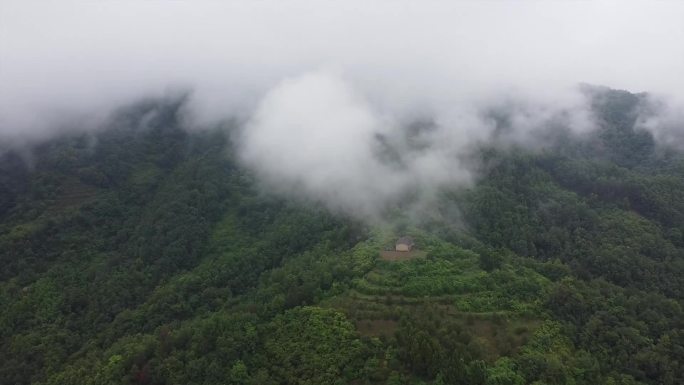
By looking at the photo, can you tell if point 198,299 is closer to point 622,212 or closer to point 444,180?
point 444,180

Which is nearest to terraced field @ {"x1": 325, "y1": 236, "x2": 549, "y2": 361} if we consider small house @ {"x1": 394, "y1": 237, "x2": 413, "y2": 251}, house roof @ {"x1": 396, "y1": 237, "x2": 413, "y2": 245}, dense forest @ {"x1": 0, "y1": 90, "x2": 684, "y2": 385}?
dense forest @ {"x1": 0, "y1": 90, "x2": 684, "y2": 385}

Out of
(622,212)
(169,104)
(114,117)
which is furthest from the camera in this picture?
(169,104)

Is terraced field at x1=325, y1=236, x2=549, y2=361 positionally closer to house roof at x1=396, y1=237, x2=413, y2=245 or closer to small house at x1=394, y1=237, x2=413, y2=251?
small house at x1=394, y1=237, x2=413, y2=251

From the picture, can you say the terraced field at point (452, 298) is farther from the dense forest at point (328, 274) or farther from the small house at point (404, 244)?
the small house at point (404, 244)

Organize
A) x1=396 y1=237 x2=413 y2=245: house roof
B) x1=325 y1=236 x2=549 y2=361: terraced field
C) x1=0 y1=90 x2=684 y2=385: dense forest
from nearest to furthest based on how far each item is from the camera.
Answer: x1=0 y1=90 x2=684 y2=385: dense forest < x1=325 y1=236 x2=549 y2=361: terraced field < x1=396 y1=237 x2=413 y2=245: house roof

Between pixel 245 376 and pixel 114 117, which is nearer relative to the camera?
pixel 245 376

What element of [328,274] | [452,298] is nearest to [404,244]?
[452,298]

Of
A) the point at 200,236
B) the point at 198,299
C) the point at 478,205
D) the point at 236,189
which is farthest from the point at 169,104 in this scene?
the point at 478,205

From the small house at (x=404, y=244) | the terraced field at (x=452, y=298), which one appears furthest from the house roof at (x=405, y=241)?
the terraced field at (x=452, y=298)
